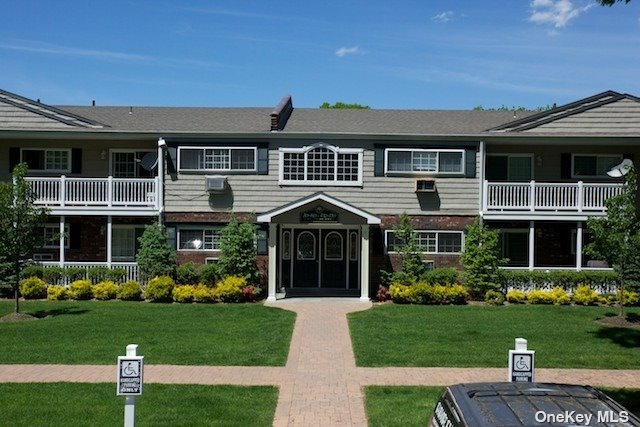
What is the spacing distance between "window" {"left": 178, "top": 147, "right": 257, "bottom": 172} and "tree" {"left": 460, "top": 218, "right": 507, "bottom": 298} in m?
7.88

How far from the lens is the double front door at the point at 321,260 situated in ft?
72.8

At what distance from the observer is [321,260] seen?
2222 cm

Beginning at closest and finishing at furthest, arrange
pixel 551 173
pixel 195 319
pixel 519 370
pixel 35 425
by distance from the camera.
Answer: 1. pixel 519 370
2. pixel 35 425
3. pixel 195 319
4. pixel 551 173

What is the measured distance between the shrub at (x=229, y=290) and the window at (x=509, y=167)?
9977mm

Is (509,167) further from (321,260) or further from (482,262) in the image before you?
(321,260)

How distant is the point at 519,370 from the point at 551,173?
17071mm

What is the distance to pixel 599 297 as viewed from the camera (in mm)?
19906

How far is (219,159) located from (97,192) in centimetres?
439

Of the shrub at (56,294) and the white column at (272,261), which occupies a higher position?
the white column at (272,261)

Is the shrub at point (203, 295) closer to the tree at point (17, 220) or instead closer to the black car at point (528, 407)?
the tree at point (17, 220)

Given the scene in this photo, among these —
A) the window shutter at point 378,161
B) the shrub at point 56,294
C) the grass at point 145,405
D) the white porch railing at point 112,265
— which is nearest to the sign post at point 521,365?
the grass at point 145,405

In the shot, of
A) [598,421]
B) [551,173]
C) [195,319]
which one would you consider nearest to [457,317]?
[195,319]

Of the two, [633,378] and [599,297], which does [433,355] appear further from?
[599,297]

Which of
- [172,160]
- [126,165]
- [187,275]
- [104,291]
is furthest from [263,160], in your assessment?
[104,291]
